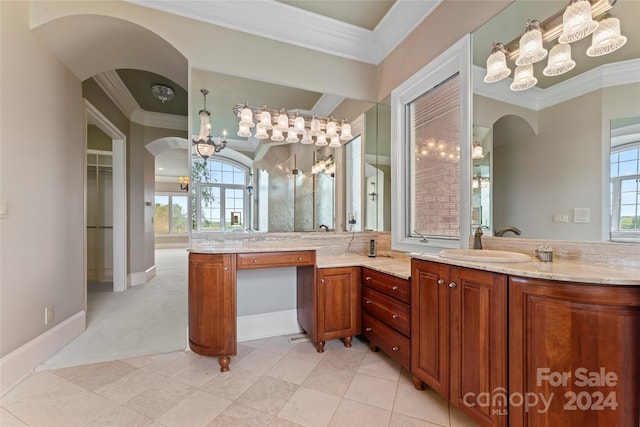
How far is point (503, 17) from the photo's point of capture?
1.75 meters

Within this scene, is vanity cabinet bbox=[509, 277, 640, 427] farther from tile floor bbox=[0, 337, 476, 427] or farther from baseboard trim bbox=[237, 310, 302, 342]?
baseboard trim bbox=[237, 310, 302, 342]

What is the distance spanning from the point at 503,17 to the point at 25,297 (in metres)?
3.86

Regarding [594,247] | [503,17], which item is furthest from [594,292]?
[503,17]

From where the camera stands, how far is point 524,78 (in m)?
1.65

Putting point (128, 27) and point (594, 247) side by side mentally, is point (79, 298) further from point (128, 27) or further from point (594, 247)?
point (594, 247)

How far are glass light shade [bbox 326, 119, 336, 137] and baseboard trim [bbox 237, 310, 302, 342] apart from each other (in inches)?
75.9

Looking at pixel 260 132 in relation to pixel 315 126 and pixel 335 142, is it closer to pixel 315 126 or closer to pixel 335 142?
pixel 315 126

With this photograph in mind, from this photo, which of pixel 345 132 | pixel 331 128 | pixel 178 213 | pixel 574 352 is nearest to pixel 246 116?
pixel 331 128

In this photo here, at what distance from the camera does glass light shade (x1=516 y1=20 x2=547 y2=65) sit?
4.97 ft

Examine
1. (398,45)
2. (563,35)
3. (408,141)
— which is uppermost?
(398,45)

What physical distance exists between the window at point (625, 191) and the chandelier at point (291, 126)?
212 cm

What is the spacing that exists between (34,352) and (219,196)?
1.75 meters

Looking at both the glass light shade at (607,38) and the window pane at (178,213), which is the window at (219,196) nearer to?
the glass light shade at (607,38)

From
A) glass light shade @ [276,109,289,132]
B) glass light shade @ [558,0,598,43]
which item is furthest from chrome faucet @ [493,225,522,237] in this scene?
glass light shade @ [276,109,289,132]
